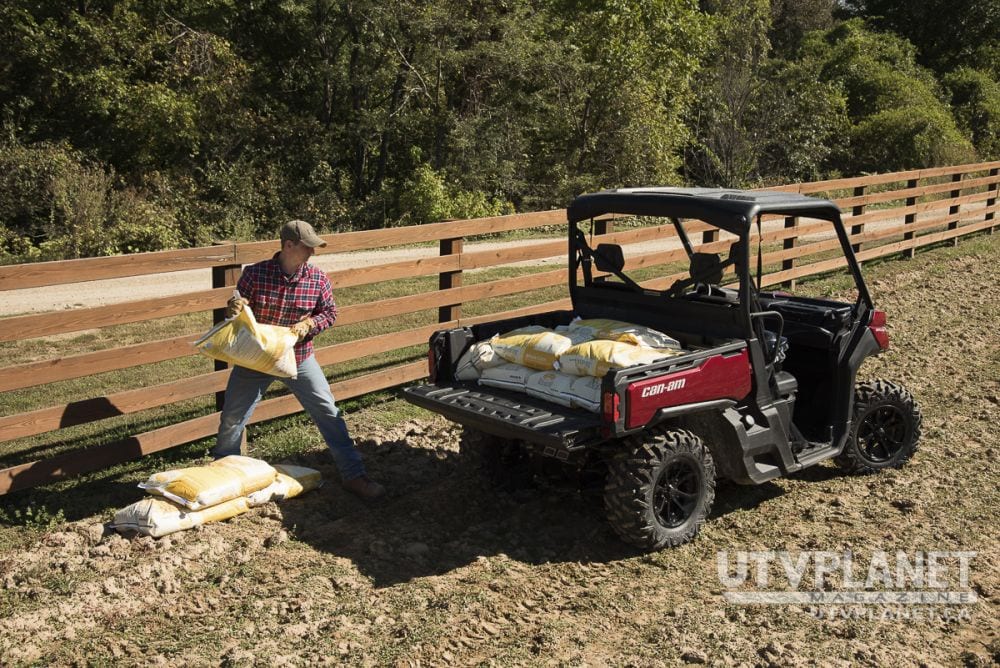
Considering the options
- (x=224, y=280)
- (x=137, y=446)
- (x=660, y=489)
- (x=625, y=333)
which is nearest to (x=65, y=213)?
(x=224, y=280)

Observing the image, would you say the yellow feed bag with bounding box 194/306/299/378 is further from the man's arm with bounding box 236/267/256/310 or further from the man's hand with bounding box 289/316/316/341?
the man's arm with bounding box 236/267/256/310

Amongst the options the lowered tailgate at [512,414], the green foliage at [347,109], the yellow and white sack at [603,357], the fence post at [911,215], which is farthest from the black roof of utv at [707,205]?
the green foliage at [347,109]

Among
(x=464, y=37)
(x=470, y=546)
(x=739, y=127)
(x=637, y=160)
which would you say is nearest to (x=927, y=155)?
(x=739, y=127)

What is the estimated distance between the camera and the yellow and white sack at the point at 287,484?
18.0 feet

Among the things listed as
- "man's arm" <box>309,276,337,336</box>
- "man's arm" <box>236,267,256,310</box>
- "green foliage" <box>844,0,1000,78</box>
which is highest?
"green foliage" <box>844,0,1000,78</box>

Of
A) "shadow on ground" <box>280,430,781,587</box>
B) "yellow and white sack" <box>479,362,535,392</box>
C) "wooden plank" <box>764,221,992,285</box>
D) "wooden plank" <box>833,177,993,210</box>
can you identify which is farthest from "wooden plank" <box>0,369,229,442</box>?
"wooden plank" <box>833,177,993,210</box>

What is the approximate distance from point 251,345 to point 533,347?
5.15 ft

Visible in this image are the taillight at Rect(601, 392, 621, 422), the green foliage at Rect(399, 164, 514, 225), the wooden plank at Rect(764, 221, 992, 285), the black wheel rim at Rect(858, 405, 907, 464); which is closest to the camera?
the taillight at Rect(601, 392, 621, 422)

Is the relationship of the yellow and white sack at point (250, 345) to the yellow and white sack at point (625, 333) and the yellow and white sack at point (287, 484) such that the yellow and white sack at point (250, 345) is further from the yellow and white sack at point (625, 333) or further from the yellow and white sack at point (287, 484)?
the yellow and white sack at point (625, 333)

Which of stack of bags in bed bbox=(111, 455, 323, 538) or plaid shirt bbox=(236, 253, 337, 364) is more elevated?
plaid shirt bbox=(236, 253, 337, 364)

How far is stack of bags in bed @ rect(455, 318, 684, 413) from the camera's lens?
4.96 metres

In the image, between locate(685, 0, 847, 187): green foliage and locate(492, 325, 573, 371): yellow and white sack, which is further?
locate(685, 0, 847, 187): green foliage

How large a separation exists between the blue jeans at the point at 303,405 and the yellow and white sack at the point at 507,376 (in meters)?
1.01

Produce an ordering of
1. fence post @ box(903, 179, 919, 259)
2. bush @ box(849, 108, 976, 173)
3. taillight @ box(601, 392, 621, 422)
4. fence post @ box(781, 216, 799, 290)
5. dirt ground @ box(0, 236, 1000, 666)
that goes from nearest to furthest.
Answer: dirt ground @ box(0, 236, 1000, 666) → taillight @ box(601, 392, 621, 422) → fence post @ box(781, 216, 799, 290) → fence post @ box(903, 179, 919, 259) → bush @ box(849, 108, 976, 173)
